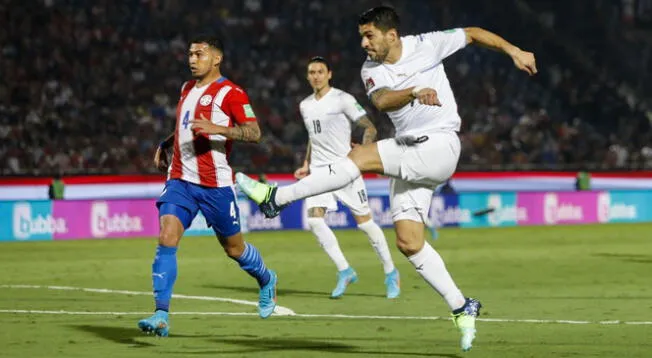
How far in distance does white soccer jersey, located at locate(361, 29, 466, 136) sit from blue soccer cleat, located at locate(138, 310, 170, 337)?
7.53 feet

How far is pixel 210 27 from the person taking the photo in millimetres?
36250

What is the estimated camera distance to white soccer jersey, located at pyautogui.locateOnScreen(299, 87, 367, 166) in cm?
1508

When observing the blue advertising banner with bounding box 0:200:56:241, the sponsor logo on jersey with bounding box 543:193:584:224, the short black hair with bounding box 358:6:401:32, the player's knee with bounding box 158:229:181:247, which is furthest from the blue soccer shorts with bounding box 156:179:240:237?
the sponsor logo on jersey with bounding box 543:193:584:224

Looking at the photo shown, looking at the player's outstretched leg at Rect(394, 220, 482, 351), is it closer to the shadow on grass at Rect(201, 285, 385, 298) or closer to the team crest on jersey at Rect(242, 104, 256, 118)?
the team crest on jersey at Rect(242, 104, 256, 118)

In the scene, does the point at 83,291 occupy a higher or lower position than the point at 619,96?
lower

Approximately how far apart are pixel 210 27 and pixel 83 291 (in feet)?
71.4

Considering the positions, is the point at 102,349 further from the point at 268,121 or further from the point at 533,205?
the point at 268,121

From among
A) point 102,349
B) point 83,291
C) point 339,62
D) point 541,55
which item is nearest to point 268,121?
point 339,62

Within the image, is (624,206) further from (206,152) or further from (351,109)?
(206,152)

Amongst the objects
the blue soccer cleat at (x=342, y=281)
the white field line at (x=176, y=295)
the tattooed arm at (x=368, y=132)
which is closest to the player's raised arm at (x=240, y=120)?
the white field line at (x=176, y=295)

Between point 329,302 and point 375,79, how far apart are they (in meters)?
4.95

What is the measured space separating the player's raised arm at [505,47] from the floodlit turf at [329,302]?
6.91 feet

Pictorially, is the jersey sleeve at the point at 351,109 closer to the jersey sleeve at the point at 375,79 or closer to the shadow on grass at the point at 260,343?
the shadow on grass at the point at 260,343

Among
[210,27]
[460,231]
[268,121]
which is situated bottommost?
[460,231]
